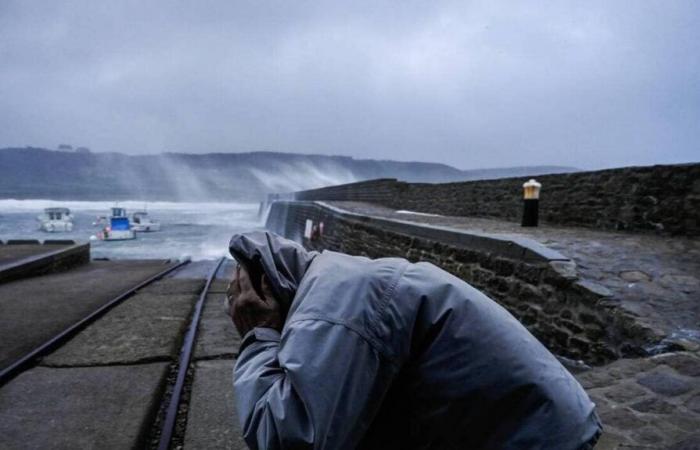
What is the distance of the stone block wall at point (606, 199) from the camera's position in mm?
6559

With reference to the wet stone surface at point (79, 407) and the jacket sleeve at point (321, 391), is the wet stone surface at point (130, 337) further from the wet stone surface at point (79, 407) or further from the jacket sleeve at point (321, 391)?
the jacket sleeve at point (321, 391)

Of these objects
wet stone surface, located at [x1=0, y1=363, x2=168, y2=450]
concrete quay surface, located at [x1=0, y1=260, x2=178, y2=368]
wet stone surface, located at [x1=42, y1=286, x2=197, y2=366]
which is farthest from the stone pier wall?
concrete quay surface, located at [x1=0, y1=260, x2=178, y2=368]

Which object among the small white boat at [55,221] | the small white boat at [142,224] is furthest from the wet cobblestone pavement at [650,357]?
the small white boat at [55,221]

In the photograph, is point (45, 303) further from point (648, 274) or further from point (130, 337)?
point (648, 274)

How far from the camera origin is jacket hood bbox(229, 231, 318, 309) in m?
1.28

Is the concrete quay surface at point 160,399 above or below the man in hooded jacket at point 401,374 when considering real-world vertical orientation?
below

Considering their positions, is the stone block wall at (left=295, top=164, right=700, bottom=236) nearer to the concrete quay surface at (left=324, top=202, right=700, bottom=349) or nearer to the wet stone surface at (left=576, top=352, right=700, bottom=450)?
the concrete quay surface at (left=324, top=202, right=700, bottom=349)

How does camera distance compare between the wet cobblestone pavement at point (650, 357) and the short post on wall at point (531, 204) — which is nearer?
the wet cobblestone pavement at point (650, 357)

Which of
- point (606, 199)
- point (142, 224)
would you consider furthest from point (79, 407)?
point (142, 224)

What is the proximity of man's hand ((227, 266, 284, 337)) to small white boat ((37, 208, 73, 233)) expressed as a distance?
58.0 m

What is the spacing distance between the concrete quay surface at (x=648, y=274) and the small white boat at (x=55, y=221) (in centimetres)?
5567

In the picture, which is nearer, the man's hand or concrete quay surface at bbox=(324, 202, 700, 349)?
the man's hand

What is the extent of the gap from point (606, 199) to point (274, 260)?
849 cm

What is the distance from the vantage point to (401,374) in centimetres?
113
